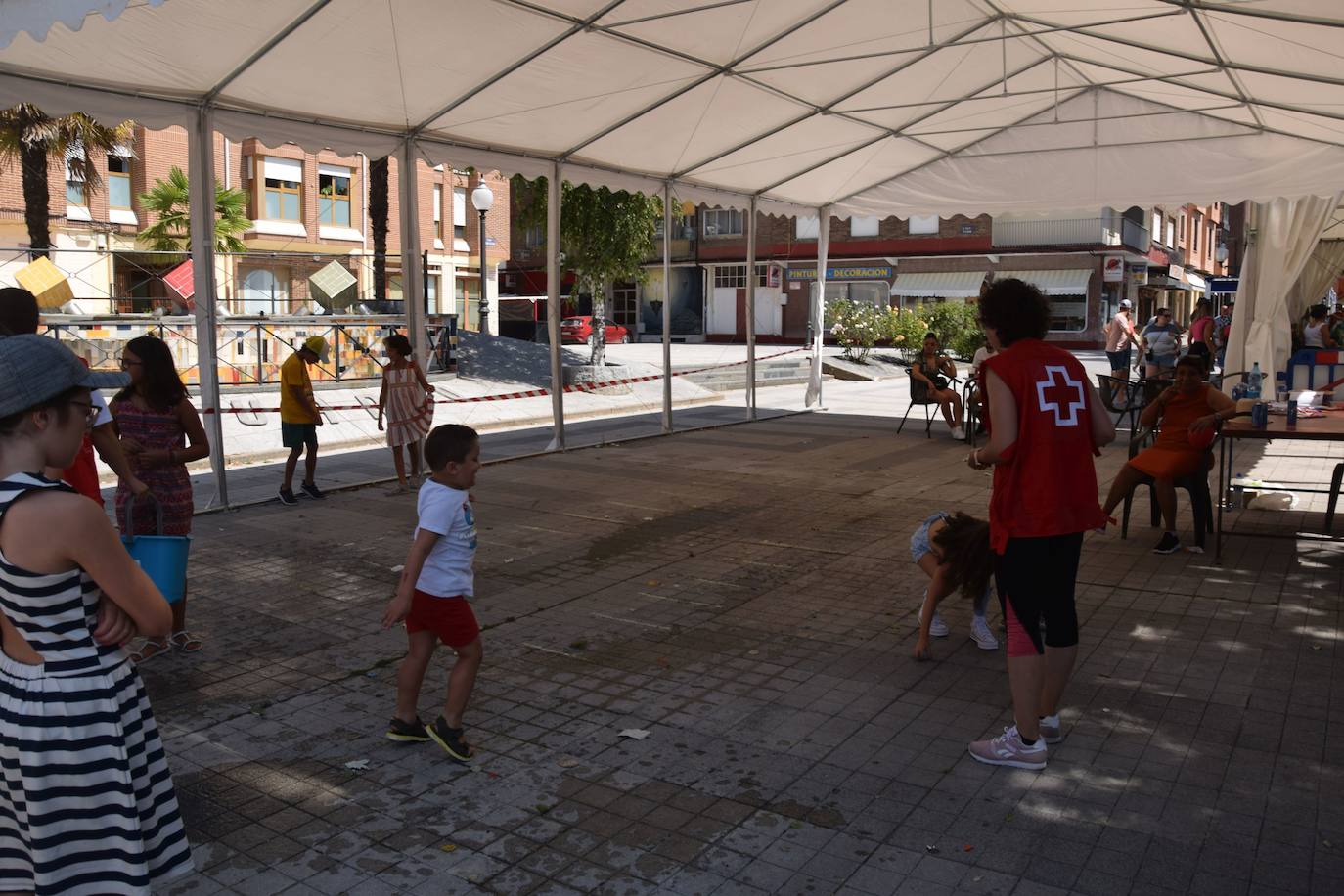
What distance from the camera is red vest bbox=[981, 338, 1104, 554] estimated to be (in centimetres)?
388

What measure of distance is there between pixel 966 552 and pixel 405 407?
21.2 ft

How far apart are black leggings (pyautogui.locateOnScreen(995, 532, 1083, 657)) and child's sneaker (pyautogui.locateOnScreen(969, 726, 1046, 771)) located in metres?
0.38

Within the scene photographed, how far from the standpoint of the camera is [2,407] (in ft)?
7.09

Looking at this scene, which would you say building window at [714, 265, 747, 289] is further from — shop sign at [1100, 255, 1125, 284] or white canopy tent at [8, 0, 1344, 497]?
white canopy tent at [8, 0, 1344, 497]

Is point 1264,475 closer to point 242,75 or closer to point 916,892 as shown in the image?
point 916,892

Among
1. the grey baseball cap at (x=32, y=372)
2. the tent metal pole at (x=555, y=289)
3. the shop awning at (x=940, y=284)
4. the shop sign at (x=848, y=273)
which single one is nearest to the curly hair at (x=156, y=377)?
the grey baseball cap at (x=32, y=372)

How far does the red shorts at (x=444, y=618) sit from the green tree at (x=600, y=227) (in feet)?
64.8

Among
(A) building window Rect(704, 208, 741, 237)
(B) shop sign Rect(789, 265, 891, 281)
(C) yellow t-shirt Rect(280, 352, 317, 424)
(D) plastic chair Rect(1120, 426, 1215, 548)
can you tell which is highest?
(A) building window Rect(704, 208, 741, 237)

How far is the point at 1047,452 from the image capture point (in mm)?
3893

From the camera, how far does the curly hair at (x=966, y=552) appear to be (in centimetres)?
507

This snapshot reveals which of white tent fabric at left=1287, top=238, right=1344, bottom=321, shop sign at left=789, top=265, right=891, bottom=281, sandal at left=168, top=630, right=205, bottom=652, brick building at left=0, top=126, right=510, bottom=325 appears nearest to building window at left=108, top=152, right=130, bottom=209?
brick building at left=0, top=126, right=510, bottom=325

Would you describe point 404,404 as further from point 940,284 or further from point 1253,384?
point 940,284

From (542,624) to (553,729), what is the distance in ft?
5.09

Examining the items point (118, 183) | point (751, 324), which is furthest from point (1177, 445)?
point (118, 183)
